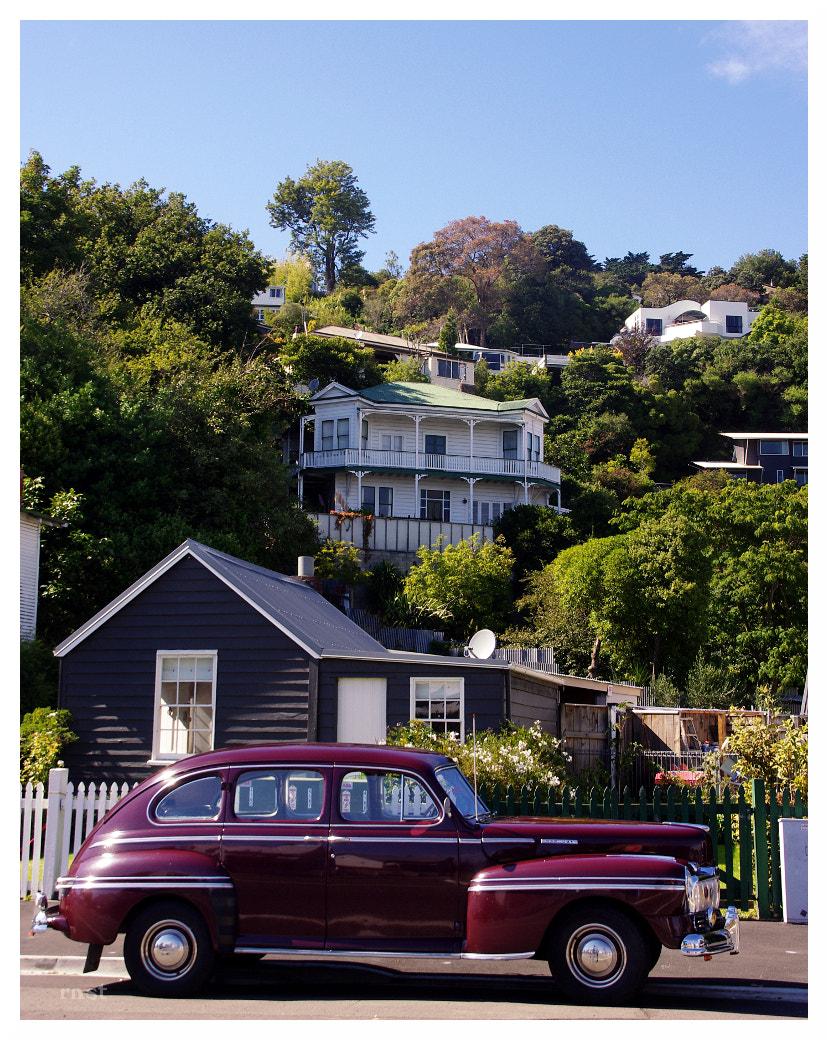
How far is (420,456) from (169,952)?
43.6 m

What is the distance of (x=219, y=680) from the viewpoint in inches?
628

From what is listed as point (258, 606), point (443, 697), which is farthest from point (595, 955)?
point (258, 606)

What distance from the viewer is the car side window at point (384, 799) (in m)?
8.09

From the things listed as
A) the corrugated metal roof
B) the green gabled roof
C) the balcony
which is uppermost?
the green gabled roof

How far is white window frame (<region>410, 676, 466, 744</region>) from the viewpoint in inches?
643

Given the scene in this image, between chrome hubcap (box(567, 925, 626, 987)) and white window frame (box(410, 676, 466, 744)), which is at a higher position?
white window frame (box(410, 676, 466, 744))

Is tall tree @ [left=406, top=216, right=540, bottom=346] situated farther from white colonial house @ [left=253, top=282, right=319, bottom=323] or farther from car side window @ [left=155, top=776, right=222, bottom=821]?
car side window @ [left=155, top=776, right=222, bottom=821]

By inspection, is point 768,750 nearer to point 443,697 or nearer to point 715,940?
point 443,697

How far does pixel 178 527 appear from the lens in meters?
28.3

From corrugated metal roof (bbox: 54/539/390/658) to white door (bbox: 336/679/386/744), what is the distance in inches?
19.7

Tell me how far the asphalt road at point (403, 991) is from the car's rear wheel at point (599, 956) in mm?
145

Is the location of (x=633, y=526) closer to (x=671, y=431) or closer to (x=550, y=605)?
(x=550, y=605)

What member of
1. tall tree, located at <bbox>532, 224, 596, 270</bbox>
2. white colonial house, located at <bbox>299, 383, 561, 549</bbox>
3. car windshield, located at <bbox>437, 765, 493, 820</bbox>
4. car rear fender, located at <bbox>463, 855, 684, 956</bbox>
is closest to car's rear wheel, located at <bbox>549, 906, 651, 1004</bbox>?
car rear fender, located at <bbox>463, 855, 684, 956</bbox>

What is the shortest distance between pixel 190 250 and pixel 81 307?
549 inches
